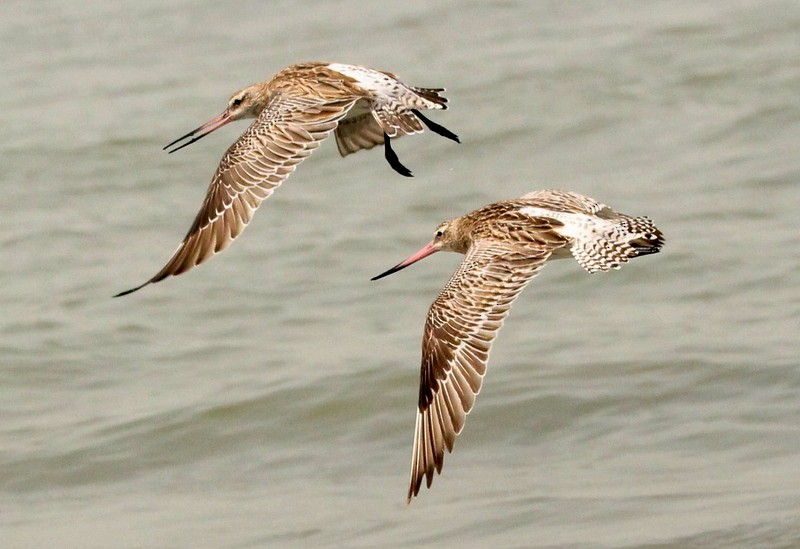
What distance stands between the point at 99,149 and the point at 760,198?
5132mm

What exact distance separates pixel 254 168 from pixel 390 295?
3.65 m

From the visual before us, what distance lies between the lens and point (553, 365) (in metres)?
9.71

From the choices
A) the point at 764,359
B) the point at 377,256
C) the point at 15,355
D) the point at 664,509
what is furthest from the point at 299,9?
the point at 664,509

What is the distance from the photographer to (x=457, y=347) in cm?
671

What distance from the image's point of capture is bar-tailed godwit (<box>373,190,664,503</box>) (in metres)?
6.62

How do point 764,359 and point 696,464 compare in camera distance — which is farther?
point 764,359

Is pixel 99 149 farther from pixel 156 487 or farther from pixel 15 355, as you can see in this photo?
pixel 156 487

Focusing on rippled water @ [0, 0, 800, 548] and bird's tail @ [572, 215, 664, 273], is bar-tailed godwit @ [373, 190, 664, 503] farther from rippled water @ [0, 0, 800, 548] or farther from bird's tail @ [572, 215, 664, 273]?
rippled water @ [0, 0, 800, 548]

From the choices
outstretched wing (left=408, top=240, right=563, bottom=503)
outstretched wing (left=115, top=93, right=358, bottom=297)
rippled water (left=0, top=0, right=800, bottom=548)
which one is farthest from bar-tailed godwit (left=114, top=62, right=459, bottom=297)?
rippled water (left=0, top=0, right=800, bottom=548)

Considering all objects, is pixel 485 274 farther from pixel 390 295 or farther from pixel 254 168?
pixel 390 295

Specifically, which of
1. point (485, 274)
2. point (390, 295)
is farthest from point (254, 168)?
point (390, 295)

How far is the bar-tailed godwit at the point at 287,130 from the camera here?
7242 mm

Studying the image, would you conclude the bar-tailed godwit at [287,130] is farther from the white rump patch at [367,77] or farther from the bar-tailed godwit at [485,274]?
the bar-tailed godwit at [485,274]

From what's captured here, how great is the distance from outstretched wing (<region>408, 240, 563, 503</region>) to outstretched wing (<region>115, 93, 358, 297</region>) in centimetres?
97
